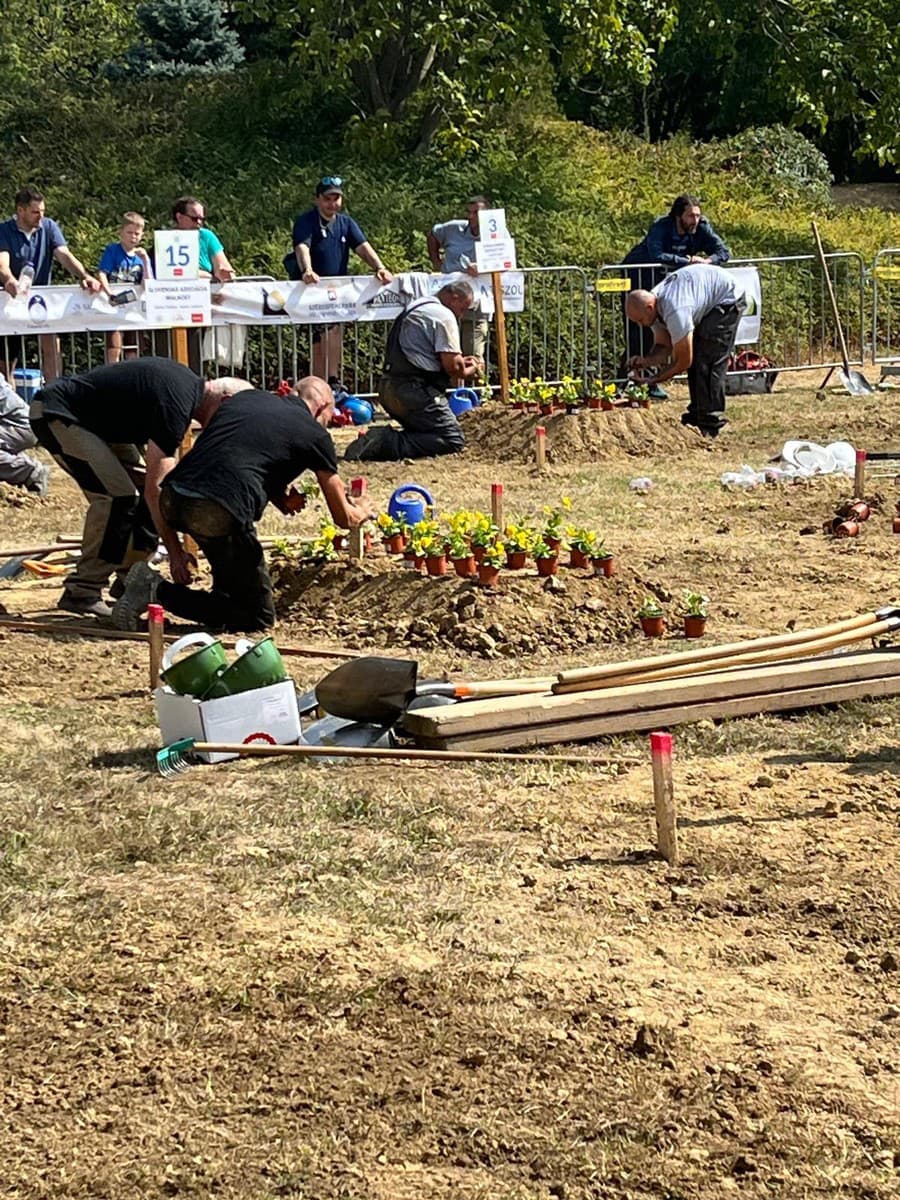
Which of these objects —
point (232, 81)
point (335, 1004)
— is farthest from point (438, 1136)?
point (232, 81)

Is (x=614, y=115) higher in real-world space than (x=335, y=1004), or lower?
higher

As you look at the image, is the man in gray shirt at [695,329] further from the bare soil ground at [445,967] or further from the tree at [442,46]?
the tree at [442,46]

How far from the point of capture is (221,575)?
10359mm

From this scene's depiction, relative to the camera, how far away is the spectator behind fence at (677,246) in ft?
66.4

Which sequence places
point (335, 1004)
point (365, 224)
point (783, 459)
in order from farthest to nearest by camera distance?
point (365, 224) → point (783, 459) → point (335, 1004)

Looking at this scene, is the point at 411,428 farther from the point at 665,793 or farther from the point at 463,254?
the point at 665,793

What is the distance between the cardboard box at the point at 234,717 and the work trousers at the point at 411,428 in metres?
9.46

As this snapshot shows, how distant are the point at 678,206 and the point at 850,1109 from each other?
16616 millimetres

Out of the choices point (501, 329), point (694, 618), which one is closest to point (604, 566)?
point (694, 618)

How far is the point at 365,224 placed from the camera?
25.4 m

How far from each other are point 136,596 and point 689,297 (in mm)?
8102

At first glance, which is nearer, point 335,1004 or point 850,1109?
point 850,1109

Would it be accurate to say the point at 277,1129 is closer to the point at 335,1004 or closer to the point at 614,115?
the point at 335,1004

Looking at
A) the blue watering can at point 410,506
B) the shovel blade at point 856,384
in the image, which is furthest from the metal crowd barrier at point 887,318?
the blue watering can at point 410,506
